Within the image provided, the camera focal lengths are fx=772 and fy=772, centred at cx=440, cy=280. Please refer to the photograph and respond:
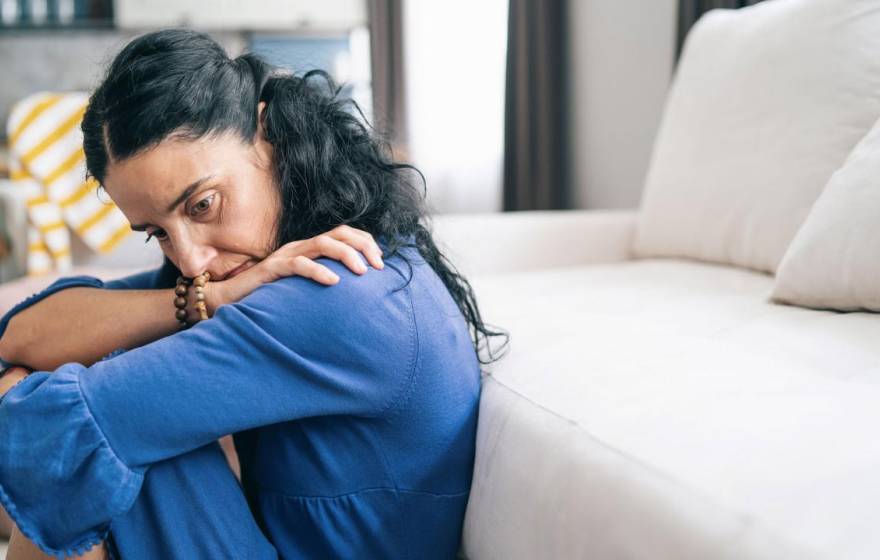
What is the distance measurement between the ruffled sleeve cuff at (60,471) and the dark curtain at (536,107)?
7.89ft

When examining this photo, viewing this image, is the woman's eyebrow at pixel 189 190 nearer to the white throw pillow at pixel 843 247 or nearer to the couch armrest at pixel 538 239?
the white throw pillow at pixel 843 247

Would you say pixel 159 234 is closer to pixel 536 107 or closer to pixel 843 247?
pixel 843 247

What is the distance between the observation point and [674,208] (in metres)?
1.65

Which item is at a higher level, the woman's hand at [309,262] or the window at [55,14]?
the window at [55,14]

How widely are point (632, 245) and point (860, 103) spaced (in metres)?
0.68

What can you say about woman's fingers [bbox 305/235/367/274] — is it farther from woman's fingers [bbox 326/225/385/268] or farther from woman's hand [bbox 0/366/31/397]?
woman's hand [bbox 0/366/31/397]

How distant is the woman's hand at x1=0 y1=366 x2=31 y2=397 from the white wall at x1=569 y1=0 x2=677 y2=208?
6.59 ft

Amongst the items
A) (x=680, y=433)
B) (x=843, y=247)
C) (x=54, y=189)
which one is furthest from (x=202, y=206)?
(x=54, y=189)

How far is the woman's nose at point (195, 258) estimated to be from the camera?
88cm

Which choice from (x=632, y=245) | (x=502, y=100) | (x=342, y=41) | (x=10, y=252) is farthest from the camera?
(x=342, y=41)

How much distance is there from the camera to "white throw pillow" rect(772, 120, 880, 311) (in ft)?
3.33

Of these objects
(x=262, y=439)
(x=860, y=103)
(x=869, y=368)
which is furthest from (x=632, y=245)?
(x=262, y=439)

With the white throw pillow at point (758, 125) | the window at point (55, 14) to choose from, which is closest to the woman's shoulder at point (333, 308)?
the white throw pillow at point (758, 125)

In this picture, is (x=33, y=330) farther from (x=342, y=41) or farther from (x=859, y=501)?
(x=342, y=41)
